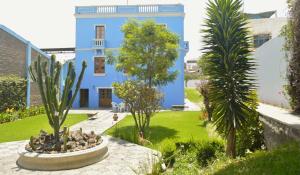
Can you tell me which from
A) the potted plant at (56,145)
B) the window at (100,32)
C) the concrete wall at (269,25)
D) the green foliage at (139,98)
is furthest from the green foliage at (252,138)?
the window at (100,32)

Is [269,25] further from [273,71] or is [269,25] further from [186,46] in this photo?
[273,71]

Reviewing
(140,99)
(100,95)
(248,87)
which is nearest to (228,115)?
(248,87)

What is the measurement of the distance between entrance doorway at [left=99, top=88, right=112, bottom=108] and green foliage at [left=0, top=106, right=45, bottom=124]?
6.95 meters

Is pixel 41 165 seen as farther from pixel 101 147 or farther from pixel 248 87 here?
pixel 248 87

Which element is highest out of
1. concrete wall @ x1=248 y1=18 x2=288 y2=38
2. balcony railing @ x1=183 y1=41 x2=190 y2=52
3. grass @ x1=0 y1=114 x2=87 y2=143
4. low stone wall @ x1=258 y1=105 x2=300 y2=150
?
concrete wall @ x1=248 y1=18 x2=288 y2=38

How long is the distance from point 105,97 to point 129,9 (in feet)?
32.0

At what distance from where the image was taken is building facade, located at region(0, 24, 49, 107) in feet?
61.0

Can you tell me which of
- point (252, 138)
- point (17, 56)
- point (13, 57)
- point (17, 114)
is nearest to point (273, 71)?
point (252, 138)

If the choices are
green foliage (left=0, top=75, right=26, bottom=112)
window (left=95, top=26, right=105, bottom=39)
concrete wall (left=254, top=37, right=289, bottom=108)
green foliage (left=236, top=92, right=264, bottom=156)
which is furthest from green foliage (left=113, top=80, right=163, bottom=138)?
window (left=95, top=26, right=105, bottom=39)

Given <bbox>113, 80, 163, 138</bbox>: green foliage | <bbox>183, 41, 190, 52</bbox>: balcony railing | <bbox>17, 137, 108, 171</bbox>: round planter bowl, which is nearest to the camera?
<bbox>17, 137, 108, 171</bbox>: round planter bowl

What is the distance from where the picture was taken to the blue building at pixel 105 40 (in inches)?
1016

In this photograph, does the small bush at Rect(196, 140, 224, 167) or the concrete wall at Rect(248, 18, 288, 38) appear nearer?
the small bush at Rect(196, 140, 224, 167)

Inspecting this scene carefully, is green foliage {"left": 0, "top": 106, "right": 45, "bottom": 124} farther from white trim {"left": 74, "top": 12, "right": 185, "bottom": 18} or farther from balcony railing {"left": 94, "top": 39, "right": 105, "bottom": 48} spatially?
white trim {"left": 74, "top": 12, "right": 185, "bottom": 18}

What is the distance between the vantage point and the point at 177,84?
2575 centimetres
